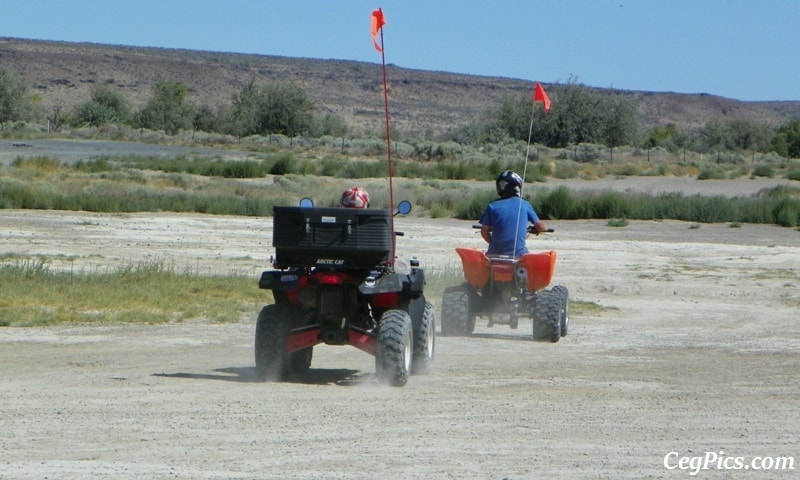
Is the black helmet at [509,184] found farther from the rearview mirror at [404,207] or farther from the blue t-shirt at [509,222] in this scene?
the rearview mirror at [404,207]

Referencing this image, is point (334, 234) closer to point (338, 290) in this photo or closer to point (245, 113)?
point (338, 290)

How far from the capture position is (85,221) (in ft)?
103

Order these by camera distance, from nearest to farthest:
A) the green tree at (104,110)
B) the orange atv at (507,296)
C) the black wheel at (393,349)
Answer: the black wheel at (393,349) → the orange atv at (507,296) → the green tree at (104,110)

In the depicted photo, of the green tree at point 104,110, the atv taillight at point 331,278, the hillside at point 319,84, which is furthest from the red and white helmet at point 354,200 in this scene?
the hillside at point 319,84

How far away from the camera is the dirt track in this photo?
7.61 metres

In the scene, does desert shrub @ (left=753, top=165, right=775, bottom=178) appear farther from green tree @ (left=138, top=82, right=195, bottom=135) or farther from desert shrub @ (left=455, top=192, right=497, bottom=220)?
green tree @ (left=138, top=82, right=195, bottom=135)

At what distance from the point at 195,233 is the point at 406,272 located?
1884 centimetres

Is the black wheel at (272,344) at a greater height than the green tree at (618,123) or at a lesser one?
lesser

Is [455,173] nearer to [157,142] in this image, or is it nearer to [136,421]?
[157,142]

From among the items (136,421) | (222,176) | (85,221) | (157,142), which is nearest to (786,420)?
(136,421)

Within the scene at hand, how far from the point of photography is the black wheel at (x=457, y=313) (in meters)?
14.6
